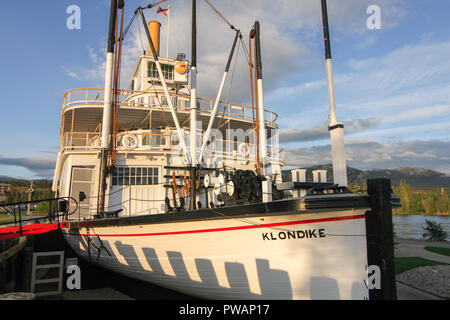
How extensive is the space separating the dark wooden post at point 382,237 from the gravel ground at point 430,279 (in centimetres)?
418

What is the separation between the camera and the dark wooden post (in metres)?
4.77

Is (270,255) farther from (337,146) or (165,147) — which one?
(165,147)

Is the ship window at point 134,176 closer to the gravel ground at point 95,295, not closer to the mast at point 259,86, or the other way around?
the gravel ground at point 95,295

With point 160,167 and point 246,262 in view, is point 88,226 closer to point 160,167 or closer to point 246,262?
point 160,167

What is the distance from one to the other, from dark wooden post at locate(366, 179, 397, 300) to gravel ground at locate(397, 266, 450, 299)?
4.18 metres

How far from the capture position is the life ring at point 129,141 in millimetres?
11398

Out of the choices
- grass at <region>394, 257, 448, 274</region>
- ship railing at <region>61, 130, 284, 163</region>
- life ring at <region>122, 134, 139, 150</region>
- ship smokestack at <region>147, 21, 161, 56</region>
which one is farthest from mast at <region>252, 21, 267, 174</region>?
ship smokestack at <region>147, 21, 161, 56</region>

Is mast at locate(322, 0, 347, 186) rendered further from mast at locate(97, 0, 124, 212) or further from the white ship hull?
mast at locate(97, 0, 124, 212)

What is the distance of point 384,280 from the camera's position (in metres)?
4.84

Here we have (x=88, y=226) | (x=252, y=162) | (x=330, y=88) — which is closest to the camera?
(x=330, y=88)

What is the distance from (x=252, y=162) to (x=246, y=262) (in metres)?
7.95

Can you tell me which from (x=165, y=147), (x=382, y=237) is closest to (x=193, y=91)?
(x=165, y=147)
